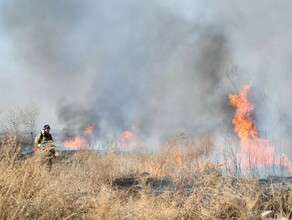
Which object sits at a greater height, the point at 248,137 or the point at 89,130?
the point at 89,130

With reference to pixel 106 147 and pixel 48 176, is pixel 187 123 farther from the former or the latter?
pixel 48 176

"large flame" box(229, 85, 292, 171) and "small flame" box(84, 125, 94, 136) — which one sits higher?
"small flame" box(84, 125, 94, 136)

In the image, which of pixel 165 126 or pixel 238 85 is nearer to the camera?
pixel 238 85

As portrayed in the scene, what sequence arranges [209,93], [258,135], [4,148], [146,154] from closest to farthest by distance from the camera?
[4,148] → [146,154] → [258,135] → [209,93]

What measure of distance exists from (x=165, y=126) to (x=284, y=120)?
1474 centimetres

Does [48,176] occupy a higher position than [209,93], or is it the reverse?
[209,93]

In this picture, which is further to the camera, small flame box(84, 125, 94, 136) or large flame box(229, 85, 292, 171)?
small flame box(84, 125, 94, 136)

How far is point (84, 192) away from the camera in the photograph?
5.23 m

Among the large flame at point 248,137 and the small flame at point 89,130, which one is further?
the small flame at point 89,130

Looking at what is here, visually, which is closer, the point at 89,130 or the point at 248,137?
the point at 248,137

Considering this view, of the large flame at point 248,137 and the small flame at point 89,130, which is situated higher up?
the small flame at point 89,130

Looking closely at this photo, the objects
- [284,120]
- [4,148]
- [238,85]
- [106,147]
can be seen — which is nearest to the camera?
[4,148]

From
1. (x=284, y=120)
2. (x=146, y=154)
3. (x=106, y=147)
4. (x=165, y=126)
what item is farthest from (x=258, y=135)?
(x=165, y=126)

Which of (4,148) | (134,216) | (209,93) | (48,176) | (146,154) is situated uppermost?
(209,93)
